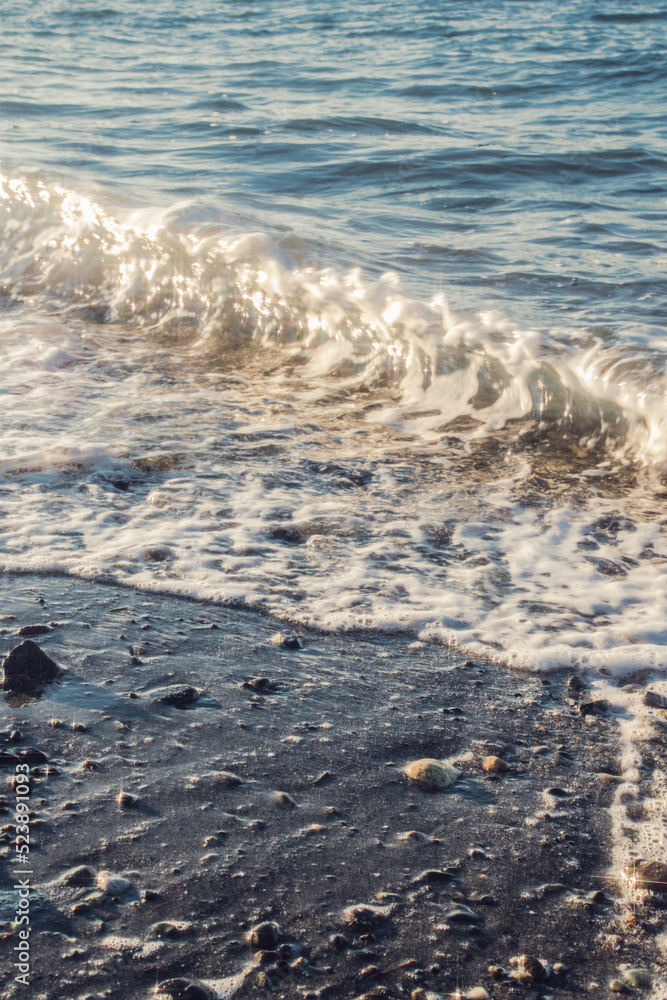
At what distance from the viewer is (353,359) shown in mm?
5227

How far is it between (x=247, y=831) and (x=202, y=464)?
2188 millimetres

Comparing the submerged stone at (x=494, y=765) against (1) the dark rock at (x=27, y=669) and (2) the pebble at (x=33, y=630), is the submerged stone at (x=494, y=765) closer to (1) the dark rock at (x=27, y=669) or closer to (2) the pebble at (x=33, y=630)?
(1) the dark rock at (x=27, y=669)

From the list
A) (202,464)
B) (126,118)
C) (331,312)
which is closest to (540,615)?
(202,464)

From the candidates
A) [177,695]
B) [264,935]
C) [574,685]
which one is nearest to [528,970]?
[264,935]

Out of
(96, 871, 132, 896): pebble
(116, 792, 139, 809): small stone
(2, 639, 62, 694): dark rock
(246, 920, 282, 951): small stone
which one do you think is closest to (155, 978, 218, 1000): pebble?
(246, 920, 282, 951): small stone

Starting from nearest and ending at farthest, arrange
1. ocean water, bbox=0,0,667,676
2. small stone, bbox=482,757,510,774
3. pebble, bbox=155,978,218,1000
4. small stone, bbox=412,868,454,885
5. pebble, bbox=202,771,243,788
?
pebble, bbox=155,978,218,1000 → small stone, bbox=412,868,454,885 → pebble, bbox=202,771,243,788 → small stone, bbox=482,757,510,774 → ocean water, bbox=0,0,667,676

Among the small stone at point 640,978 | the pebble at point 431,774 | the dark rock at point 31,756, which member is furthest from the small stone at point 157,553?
the small stone at point 640,978

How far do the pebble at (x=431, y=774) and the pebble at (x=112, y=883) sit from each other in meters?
0.70

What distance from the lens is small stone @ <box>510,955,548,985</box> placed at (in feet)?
4.94

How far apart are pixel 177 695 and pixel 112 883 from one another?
625 mm

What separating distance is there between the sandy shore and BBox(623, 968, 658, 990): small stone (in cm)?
2

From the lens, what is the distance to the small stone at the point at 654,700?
7.55 ft

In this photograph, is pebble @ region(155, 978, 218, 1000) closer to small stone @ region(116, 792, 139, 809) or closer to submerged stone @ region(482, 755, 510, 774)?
small stone @ region(116, 792, 139, 809)

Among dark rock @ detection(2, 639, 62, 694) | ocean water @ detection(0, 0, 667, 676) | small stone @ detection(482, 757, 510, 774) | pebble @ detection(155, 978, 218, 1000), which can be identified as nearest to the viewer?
pebble @ detection(155, 978, 218, 1000)
